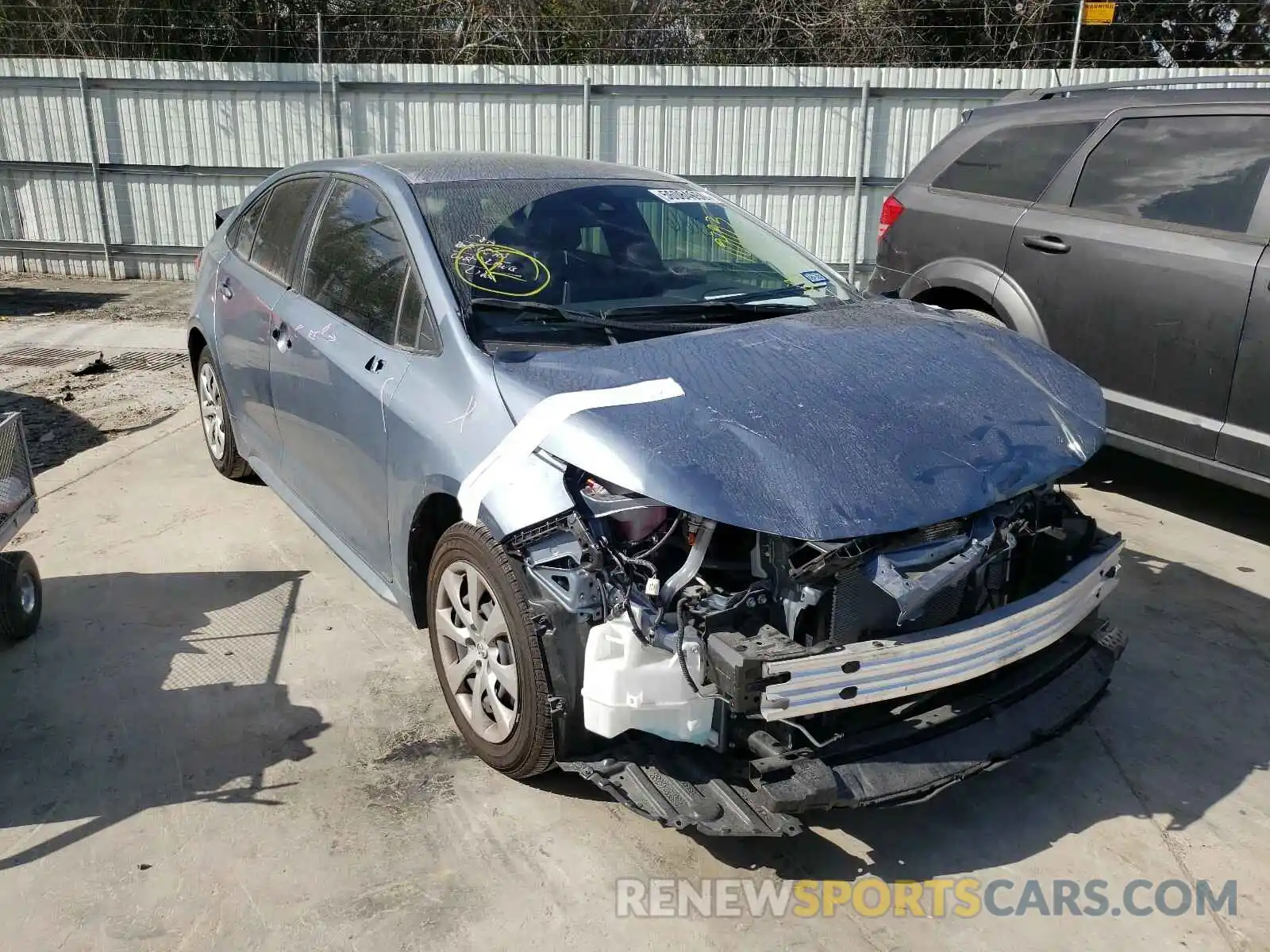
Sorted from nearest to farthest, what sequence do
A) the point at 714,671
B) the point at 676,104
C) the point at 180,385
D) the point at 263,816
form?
the point at 714,671
the point at 263,816
the point at 180,385
the point at 676,104

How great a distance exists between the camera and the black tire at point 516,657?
2.69 m

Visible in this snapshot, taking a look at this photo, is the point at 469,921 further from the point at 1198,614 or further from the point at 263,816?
the point at 1198,614

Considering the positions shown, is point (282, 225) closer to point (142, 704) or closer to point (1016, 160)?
point (142, 704)

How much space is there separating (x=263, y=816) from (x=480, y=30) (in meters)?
14.4

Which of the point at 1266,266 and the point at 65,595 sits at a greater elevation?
the point at 1266,266

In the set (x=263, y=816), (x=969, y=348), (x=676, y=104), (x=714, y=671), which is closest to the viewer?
(x=714, y=671)

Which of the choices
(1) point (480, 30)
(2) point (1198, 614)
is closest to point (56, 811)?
(2) point (1198, 614)

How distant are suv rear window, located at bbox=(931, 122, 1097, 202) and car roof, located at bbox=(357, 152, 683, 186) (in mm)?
2244

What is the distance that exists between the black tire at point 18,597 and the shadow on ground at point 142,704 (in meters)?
0.07

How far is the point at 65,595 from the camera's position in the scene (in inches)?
166

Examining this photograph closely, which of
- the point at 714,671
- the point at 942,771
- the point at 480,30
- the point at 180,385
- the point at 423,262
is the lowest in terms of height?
the point at 180,385

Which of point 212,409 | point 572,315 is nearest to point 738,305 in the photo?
point 572,315

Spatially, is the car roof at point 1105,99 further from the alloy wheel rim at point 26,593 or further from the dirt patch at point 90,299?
the dirt patch at point 90,299

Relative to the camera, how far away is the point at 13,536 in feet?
12.1
